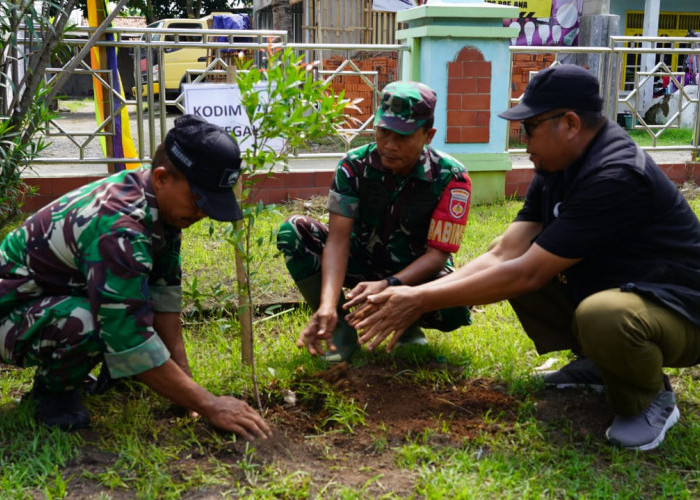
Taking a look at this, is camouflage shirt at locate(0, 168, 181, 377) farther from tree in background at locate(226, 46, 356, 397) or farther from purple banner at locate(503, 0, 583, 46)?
purple banner at locate(503, 0, 583, 46)

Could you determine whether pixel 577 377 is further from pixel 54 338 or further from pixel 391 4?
pixel 391 4

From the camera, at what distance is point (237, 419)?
→ 8.84 feet

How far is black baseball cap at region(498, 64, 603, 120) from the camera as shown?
2.77 m

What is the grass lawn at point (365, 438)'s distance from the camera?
249 centimetres

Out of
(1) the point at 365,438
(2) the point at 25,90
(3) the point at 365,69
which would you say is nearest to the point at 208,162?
(1) the point at 365,438

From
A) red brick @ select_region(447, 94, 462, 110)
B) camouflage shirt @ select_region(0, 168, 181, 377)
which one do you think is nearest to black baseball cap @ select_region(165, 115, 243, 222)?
camouflage shirt @ select_region(0, 168, 181, 377)

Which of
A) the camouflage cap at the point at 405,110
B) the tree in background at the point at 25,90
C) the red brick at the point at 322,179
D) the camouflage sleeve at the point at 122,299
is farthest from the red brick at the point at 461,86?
the camouflage sleeve at the point at 122,299

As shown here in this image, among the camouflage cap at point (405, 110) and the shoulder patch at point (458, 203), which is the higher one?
the camouflage cap at point (405, 110)

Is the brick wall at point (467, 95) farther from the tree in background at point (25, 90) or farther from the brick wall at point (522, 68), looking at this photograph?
the brick wall at point (522, 68)

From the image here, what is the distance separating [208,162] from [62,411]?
1124mm

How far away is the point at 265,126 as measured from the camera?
2.78m

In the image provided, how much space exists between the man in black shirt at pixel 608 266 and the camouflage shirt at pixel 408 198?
0.53 metres

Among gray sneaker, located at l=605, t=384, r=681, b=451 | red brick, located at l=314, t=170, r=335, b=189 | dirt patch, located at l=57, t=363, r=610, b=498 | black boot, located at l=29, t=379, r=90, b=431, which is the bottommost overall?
dirt patch, located at l=57, t=363, r=610, b=498

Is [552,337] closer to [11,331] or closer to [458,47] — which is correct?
[11,331]
